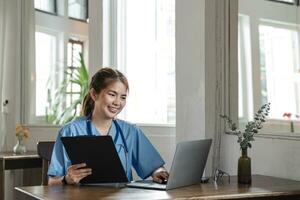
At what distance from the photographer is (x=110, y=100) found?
8.61ft

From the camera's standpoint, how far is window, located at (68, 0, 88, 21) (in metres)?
4.68

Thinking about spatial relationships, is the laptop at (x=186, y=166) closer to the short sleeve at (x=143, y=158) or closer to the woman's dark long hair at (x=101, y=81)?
the short sleeve at (x=143, y=158)

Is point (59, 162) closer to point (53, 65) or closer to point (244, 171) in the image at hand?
point (244, 171)

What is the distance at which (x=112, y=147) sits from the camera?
227 centimetres

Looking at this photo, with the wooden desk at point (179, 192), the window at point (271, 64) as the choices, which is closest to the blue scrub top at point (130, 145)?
the wooden desk at point (179, 192)

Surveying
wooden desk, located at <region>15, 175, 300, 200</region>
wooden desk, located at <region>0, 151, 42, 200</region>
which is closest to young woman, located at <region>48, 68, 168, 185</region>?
wooden desk, located at <region>15, 175, 300, 200</region>

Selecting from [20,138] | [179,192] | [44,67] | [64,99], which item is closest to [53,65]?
[44,67]

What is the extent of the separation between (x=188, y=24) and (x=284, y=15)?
62cm

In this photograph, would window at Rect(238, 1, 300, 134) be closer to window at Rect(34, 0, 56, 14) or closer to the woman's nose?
the woman's nose

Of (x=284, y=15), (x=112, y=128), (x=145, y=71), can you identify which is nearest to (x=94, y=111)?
(x=112, y=128)

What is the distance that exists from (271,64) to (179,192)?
105cm

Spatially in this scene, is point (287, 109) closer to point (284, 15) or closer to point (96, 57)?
point (284, 15)

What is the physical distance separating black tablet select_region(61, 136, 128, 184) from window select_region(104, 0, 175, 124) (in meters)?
1.47

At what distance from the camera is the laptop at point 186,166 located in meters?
2.27
